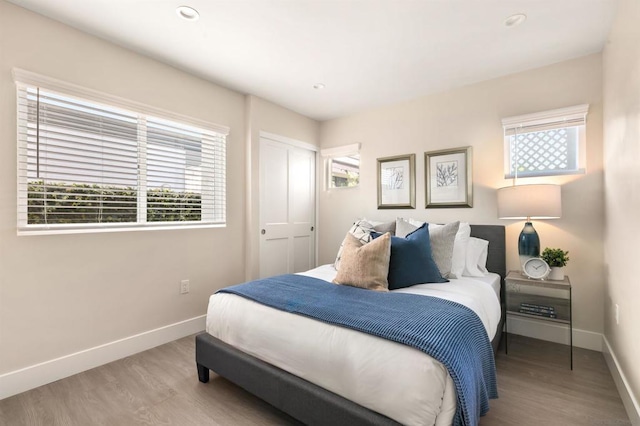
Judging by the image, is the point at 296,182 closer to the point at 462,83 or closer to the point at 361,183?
the point at 361,183

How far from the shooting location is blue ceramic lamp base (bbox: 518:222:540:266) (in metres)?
2.60

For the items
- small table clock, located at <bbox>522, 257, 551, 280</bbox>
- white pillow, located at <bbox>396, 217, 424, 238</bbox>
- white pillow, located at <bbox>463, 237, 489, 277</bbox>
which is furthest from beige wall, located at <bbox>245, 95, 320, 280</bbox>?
small table clock, located at <bbox>522, 257, 551, 280</bbox>

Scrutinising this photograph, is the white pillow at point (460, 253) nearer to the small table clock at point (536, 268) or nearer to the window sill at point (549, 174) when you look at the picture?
the small table clock at point (536, 268)

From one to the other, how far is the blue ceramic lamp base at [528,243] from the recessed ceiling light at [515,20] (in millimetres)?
1620

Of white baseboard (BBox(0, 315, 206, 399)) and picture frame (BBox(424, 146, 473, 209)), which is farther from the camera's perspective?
picture frame (BBox(424, 146, 473, 209))

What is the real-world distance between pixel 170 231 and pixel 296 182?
1785 millimetres

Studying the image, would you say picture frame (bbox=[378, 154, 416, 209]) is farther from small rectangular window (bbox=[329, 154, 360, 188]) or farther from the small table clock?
the small table clock

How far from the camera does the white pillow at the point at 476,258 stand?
2715 mm

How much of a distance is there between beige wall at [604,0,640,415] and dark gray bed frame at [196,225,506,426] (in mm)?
811

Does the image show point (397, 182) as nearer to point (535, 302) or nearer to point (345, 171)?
point (345, 171)

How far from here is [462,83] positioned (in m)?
3.14

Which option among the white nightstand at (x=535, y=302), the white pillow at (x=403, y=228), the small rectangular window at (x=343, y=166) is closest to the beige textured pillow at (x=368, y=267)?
the white pillow at (x=403, y=228)

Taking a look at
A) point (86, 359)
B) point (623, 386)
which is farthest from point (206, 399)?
point (623, 386)

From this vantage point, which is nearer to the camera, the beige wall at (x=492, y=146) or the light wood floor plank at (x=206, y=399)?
the light wood floor plank at (x=206, y=399)
